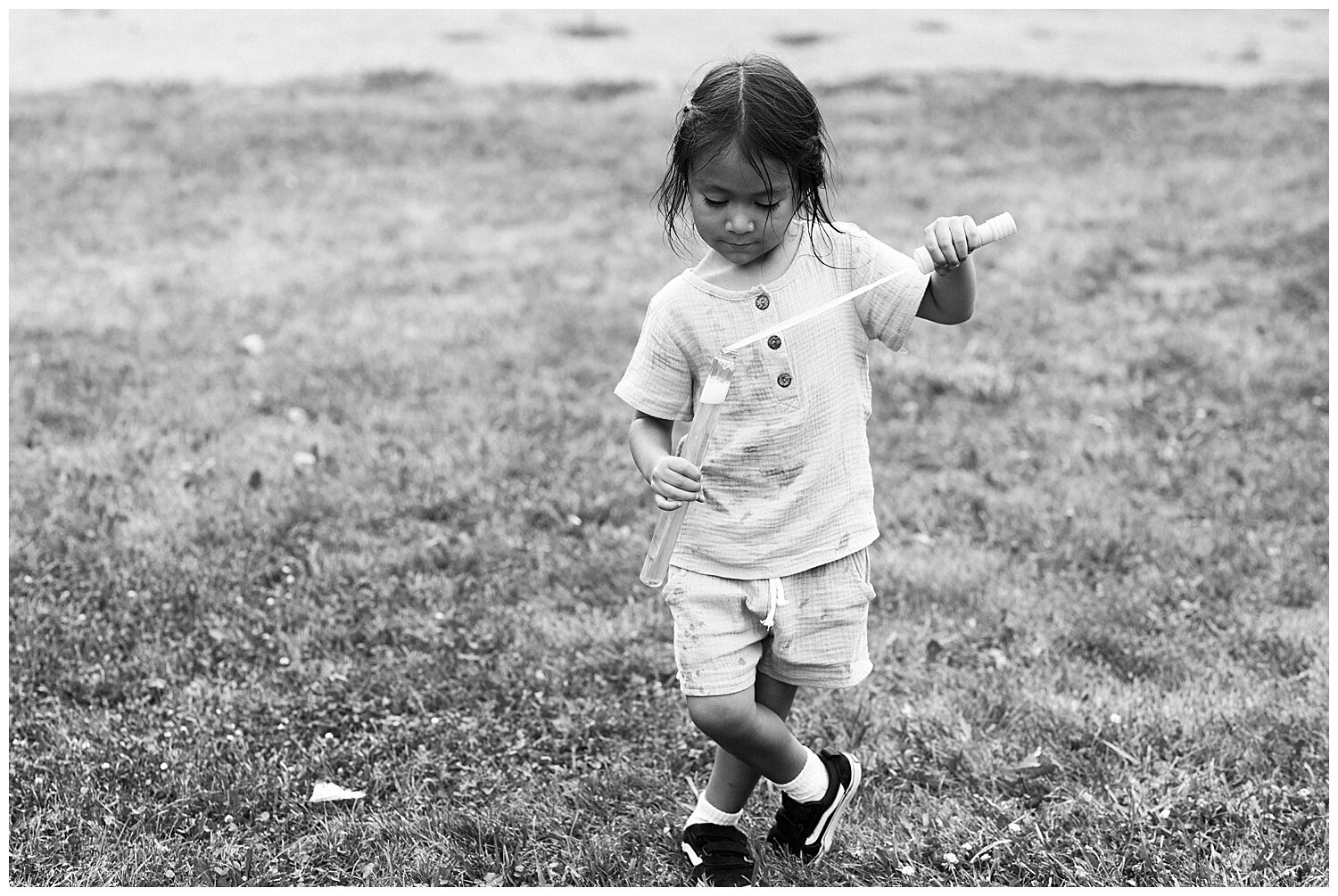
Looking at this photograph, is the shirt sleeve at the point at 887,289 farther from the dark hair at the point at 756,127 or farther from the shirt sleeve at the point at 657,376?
the shirt sleeve at the point at 657,376

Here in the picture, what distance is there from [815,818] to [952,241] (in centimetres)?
122

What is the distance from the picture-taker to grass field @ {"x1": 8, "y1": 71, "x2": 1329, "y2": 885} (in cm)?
309

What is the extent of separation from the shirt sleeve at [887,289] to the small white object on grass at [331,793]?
5.09 ft

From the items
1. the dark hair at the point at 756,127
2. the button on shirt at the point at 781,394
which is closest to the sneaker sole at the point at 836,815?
the button on shirt at the point at 781,394

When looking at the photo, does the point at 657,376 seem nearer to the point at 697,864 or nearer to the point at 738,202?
the point at 738,202

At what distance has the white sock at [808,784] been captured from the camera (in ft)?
9.45

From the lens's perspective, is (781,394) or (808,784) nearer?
(781,394)

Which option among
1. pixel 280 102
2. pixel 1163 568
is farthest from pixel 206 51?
pixel 1163 568

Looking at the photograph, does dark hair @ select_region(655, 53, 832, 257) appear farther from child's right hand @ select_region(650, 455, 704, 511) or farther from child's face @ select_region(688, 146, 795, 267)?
child's right hand @ select_region(650, 455, 704, 511)

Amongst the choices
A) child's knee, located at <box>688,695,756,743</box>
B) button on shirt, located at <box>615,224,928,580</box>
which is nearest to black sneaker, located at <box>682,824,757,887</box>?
child's knee, located at <box>688,695,756,743</box>

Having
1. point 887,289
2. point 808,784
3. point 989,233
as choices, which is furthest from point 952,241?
point 808,784

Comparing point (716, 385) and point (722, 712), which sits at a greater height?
point (716, 385)

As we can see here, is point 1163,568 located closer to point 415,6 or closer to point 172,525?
point 172,525

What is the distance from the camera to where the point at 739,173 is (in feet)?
7.97
